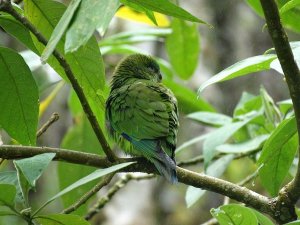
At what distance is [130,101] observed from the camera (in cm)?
271

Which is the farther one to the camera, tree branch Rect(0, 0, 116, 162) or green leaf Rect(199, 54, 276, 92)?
green leaf Rect(199, 54, 276, 92)

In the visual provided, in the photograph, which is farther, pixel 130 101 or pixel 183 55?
pixel 183 55

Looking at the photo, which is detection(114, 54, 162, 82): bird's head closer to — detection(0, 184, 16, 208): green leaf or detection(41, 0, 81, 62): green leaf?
detection(0, 184, 16, 208): green leaf

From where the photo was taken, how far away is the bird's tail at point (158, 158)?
2.07 metres

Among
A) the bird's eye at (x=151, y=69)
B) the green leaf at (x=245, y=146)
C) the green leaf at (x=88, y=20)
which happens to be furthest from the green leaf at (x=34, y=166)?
the bird's eye at (x=151, y=69)

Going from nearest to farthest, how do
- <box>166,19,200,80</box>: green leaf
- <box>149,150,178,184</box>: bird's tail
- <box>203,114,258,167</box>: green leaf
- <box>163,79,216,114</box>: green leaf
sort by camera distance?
1. <box>149,150,178,184</box>: bird's tail
2. <box>203,114,258,167</box>: green leaf
3. <box>163,79,216,114</box>: green leaf
4. <box>166,19,200,80</box>: green leaf

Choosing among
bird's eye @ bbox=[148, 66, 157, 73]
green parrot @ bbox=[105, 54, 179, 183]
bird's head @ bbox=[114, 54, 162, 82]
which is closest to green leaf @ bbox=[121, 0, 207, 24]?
green parrot @ bbox=[105, 54, 179, 183]

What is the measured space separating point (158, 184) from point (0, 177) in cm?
392

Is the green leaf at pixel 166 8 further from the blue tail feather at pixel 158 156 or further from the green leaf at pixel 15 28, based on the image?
the blue tail feather at pixel 158 156

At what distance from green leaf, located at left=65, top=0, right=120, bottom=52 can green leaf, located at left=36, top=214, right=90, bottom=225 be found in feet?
1.91

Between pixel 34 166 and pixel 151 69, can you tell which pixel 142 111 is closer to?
pixel 151 69

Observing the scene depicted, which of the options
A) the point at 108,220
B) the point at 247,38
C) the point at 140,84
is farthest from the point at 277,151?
the point at 247,38

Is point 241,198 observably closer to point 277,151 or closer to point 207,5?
point 277,151

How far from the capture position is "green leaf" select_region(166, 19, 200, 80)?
129 inches
